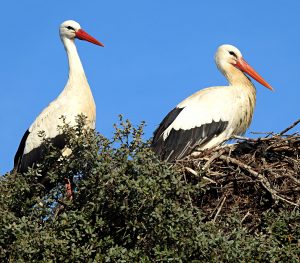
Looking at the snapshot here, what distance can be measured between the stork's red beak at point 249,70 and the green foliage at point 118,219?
16.0ft

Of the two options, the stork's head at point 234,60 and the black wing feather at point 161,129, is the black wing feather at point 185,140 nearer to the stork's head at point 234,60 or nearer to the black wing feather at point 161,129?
the black wing feather at point 161,129

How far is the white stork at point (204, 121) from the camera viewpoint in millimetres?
10625

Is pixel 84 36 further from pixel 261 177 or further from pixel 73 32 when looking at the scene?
pixel 261 177

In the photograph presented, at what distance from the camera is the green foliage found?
6711 millimetres

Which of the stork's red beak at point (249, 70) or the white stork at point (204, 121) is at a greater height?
the stork's red beak at point (249, 70)

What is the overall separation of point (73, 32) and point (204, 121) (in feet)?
8.38

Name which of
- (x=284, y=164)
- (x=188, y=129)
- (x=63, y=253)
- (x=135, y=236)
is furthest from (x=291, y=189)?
(x=63, y=253)

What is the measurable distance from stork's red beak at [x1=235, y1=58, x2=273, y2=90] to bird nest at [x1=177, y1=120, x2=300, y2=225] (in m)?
2.41

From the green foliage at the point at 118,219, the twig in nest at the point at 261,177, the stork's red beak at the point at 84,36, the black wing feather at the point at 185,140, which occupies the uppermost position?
the stork's red beak at the point at 84,36

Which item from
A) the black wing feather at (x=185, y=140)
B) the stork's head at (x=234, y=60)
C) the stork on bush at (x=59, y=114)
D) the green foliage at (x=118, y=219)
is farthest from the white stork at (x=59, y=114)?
the green foliage at (x=118, y=219)

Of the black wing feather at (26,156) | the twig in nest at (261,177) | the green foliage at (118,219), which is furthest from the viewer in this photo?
the black wing feather at (26,156)

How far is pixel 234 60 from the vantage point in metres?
12.3

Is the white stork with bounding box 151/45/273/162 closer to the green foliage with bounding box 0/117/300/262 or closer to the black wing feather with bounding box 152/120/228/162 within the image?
the black wing feather with bounding box 152/120/228/162

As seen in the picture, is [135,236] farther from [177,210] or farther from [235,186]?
[235,186]
